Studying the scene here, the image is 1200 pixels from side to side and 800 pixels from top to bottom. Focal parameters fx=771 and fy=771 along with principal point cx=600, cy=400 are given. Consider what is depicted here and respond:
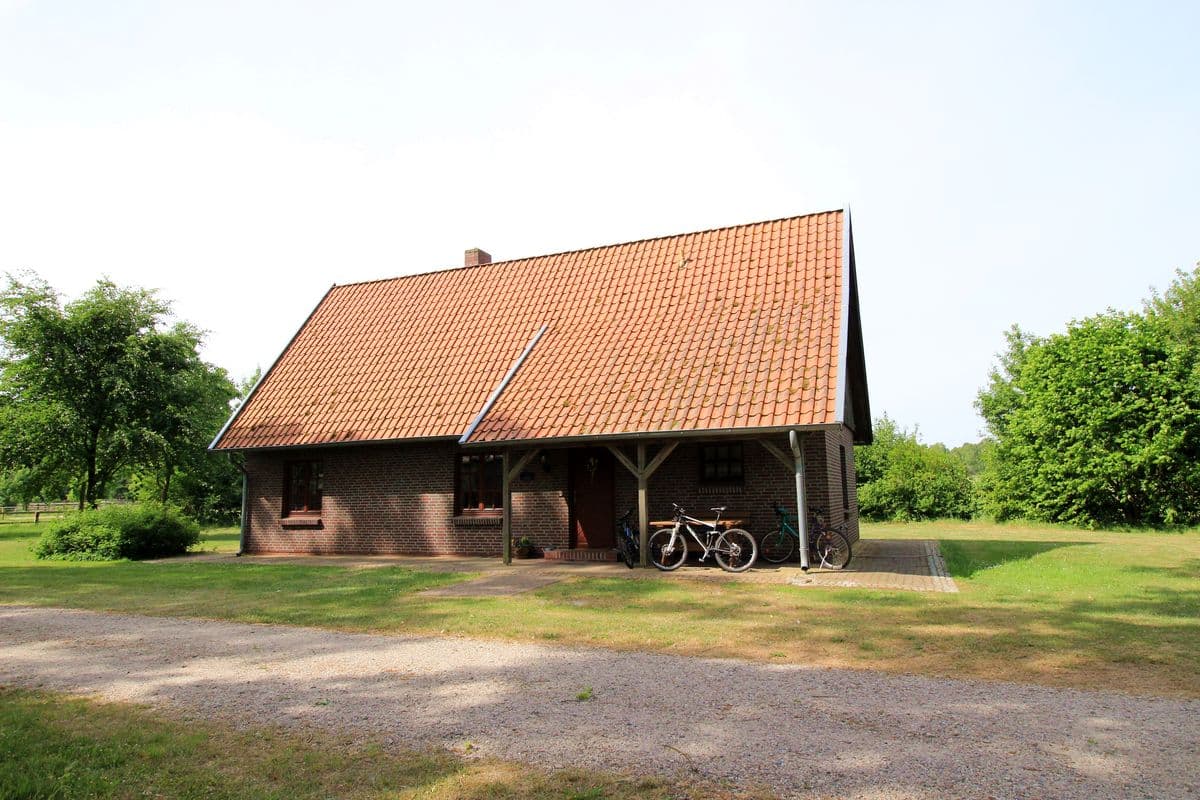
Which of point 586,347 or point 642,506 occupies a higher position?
point 586,347

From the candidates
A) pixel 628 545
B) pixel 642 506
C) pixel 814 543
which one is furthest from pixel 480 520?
pixel 814 543

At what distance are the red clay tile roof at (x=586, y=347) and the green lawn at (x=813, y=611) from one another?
297 centimetres

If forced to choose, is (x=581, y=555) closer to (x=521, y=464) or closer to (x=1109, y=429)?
(x=521, y=464)

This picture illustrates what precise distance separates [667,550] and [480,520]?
484cm

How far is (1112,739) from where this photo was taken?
4395 millimetres

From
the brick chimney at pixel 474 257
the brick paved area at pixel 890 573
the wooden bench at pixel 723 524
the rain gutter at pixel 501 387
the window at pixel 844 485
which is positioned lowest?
the brick paved area at pixel 890 573

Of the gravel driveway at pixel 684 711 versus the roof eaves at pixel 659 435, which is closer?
the gravel driveway at pixel 684 711

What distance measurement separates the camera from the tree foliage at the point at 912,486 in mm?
28922

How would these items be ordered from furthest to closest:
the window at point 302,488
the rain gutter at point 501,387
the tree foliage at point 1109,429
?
the tree foliage at point 1109,429 < the window at point 302,488 < the rain gutter at point 501,387

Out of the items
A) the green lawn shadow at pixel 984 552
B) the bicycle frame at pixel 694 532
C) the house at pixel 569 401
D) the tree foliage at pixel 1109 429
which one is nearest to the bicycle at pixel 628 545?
the house at pixel 569 401

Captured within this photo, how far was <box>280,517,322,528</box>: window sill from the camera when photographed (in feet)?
59.5

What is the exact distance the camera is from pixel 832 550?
41.2 feet

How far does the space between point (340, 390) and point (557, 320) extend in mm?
5583

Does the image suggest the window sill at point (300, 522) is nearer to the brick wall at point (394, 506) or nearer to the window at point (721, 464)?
the brick wall at point (394, 506)
